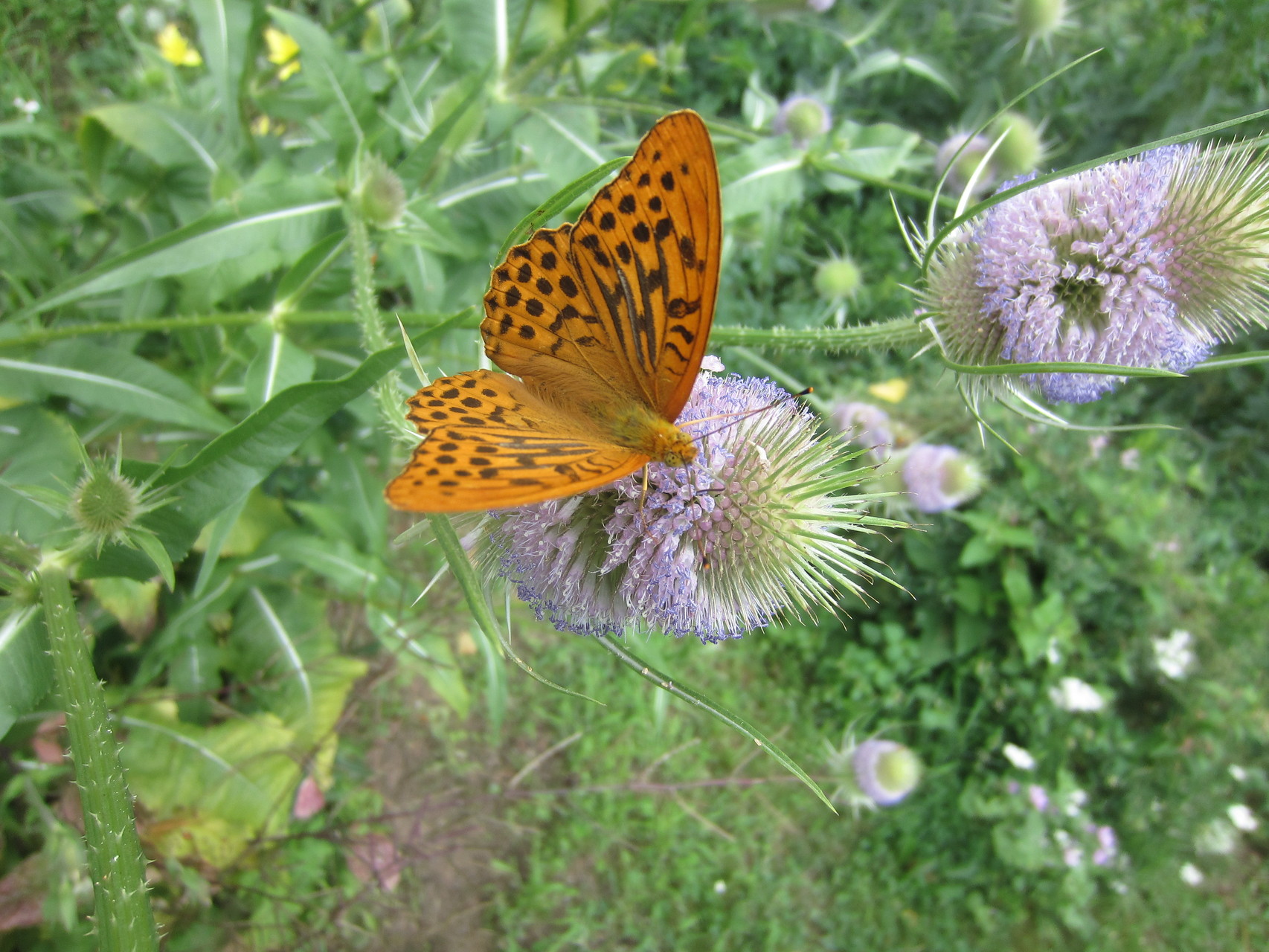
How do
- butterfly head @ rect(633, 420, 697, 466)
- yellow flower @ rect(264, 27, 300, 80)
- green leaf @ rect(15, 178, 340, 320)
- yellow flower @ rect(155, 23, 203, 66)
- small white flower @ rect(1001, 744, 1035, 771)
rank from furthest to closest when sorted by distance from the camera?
small white flower @ rect(1001, 744, 1035, 771) < yellow flower @ rect(155, 23, 203, 66) < yellow flower @ rect(264, 27, 300, 80) < green leaf @ rect(15, 178, 340, 320) < butterfly head @ rect(633, 420, 697, 466)

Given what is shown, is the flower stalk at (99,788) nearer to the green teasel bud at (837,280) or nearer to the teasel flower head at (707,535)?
the teasel flower head at (707,535)

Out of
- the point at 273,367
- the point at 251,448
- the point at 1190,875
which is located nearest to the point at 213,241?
the point at 273,367

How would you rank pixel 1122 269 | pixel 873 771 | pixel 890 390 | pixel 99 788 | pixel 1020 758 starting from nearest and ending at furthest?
pixel 99 788
pixel 1122 269
pixel 873 771
pixel 890 390
pixel 1020 758

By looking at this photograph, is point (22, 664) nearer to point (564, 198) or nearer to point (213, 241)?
point (213, 241)

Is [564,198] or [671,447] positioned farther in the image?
[671,447]

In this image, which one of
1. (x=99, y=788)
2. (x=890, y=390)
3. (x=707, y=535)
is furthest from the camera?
(x=890, y=390)

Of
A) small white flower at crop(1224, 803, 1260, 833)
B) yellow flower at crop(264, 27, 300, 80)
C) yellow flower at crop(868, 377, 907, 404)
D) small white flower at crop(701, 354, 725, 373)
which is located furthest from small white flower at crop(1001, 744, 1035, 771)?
yellow flower at crop(264, 27, 300, 80)

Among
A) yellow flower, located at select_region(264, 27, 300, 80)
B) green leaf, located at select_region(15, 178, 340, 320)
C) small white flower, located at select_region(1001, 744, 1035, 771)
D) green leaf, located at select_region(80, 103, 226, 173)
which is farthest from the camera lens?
small white flower, located at select_region(1001, 744, 1035, 771)

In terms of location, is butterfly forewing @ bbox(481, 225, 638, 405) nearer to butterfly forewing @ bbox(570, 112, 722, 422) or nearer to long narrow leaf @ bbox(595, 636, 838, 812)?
butterfly forewing @ bbox(570, 112, 722, 422)
